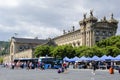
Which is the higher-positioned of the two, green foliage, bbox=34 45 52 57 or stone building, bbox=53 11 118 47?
stone building, bbox=53 11 118 47

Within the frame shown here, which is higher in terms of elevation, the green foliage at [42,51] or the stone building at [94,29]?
the stone building at [94,29]

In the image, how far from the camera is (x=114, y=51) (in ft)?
322

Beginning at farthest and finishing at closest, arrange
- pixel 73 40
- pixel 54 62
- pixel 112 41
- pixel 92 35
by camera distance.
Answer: pixel 73 40, pixel 92 35, pixel 112 41, pixel 54 62

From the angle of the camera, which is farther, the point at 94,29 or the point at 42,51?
the point at 42,51

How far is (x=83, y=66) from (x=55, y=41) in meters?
93.8

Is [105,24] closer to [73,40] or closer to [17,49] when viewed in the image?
[73,40]

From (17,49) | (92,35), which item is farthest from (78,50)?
(17,49)

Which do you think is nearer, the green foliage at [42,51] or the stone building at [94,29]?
the stone building at [94,29]

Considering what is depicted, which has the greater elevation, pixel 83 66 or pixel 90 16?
pixel 90 16

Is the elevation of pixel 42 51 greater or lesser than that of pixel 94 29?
lesser

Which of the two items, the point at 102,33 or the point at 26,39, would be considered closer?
the point at 102,33

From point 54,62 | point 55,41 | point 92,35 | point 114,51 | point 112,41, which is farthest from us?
point 55,41

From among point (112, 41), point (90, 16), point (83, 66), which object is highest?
point (90, 16)

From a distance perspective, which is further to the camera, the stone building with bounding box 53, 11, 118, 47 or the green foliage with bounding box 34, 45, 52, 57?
the green foliage with bounding box 34, 45, 52, 57
